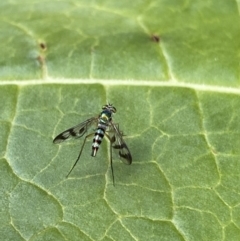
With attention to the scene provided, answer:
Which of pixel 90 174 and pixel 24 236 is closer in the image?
pixel 24 236

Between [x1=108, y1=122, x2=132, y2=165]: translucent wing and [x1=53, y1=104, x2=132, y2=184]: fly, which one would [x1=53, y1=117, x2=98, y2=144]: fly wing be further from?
[x1=108, y1=122, x2=132, y2=165]: translucent wing

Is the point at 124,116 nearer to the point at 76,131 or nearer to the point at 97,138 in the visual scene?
the point at 97,138

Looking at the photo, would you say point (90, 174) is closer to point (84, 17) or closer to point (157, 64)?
point (157, 64)

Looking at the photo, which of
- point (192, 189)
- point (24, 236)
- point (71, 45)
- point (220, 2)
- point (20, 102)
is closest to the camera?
point (24, 236)

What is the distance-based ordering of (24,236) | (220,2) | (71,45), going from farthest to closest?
1. (220,2)
2. (71,45)
3. (24,236)

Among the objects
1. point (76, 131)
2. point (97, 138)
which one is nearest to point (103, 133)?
point (97, 138)

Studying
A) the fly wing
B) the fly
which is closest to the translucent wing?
the fly

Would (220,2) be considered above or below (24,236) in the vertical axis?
above

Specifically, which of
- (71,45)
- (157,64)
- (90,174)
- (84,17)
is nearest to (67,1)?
(84,17)
